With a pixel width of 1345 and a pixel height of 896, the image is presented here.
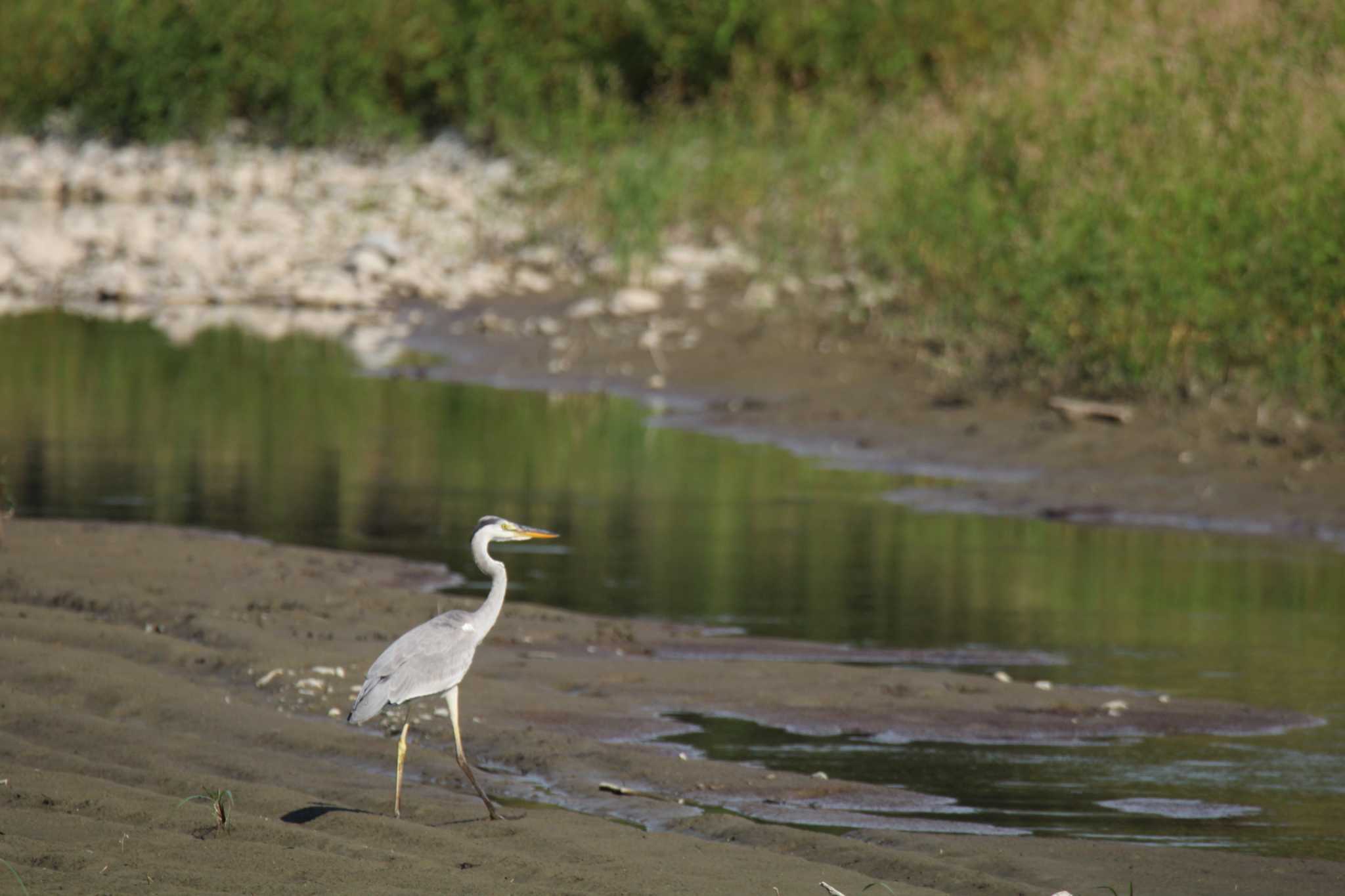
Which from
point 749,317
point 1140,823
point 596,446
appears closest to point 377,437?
point 596,446

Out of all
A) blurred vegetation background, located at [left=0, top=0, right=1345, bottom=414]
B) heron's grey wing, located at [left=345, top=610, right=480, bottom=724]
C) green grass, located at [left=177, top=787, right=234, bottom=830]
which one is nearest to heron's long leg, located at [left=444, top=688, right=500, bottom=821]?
heron's grey wing, located at [left=345, top=610, right=480, bottom=724]

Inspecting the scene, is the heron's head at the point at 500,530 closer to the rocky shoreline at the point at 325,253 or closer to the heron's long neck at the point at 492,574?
the heron's long neck at the point at 492,574

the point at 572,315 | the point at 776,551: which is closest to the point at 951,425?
the point at 776,551

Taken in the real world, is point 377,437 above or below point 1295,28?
below

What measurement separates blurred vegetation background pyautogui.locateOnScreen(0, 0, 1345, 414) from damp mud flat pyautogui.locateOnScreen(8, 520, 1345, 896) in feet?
17.8

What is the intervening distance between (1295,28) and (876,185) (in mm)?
4425

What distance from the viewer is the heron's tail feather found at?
19.8 feet

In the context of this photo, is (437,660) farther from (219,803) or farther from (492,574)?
(219,803)

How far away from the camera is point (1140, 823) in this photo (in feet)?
22.0

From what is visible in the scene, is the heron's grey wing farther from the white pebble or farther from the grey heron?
the white pebble

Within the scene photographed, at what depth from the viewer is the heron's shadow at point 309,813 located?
6000 millimetres

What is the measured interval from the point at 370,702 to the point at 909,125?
1376 centimetres

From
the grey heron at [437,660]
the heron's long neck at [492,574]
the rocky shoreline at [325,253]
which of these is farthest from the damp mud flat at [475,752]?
the rocky shoreline at [325,253]

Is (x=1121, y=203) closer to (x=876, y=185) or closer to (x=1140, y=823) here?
(x=876, y=185)
